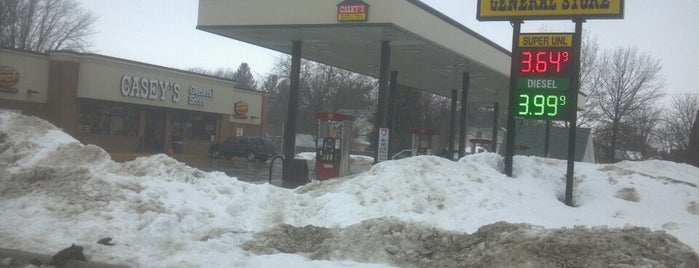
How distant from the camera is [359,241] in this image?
952 centimetres

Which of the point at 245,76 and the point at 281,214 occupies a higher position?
the point at 245,76

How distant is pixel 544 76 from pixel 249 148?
98.8 feet

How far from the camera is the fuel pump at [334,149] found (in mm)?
21141

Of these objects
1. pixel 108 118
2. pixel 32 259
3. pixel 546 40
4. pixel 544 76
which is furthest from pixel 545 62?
pixel 108 118

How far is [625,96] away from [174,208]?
50.0 meters

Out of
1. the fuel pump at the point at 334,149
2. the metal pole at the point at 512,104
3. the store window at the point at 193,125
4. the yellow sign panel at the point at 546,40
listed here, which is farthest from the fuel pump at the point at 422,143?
the store window at the point at 193,125

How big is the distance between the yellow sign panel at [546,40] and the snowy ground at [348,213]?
283 centimetres

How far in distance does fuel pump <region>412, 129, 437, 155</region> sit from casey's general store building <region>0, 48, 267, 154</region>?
65.6 feet

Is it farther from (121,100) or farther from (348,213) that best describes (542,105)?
(121,100)

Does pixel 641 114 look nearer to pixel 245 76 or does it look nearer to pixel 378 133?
pixel 378 133

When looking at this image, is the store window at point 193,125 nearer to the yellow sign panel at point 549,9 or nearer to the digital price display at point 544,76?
the yellow sign panel at point 549,9

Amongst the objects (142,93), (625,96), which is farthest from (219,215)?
(625,96)

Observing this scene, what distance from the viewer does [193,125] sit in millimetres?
48219

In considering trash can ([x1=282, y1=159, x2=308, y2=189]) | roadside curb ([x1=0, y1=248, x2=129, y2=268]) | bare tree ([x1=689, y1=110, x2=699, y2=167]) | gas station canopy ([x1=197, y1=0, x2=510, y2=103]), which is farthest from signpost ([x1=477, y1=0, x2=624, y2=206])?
bare tree ([x1=689, y1=110, x2=699, y2=167])
